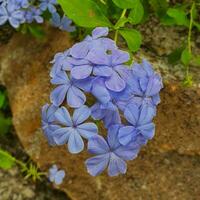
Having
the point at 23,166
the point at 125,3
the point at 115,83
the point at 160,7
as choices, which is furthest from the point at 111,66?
the point at 23,166

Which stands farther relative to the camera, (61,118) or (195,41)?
(195,41)

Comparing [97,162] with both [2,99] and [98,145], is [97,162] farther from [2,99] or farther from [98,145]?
[2,99]

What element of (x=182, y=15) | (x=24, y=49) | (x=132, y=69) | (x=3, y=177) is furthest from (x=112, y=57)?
(x=3, y=177)

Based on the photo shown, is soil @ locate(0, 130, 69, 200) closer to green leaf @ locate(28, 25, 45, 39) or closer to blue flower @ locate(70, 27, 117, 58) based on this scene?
green leaf @ locate(28, 25, 45, 39)

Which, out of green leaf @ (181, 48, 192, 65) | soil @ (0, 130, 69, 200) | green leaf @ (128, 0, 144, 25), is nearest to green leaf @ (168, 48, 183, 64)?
green leaf @ (181, 48, 192, 65)

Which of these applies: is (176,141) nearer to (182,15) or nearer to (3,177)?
(182,15)

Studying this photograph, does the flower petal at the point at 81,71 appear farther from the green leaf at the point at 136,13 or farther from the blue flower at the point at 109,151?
the green leaf at the point at 136,13
